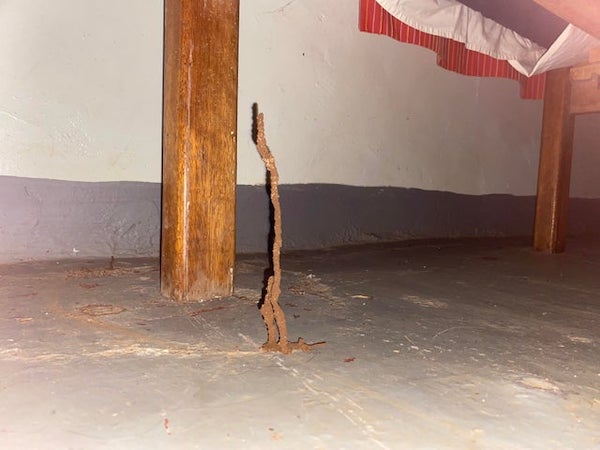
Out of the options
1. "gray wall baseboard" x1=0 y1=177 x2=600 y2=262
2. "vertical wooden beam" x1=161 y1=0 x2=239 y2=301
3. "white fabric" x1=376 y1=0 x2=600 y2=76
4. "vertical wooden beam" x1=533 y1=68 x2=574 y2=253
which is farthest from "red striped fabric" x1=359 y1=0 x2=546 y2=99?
"vertical wooden beam" x1=161 y1=0 x2=239 y2=301

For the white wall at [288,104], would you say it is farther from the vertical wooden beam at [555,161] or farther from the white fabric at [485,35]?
the vertical wooden beam at [555,161]

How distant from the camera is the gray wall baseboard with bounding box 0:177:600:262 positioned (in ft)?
11.8

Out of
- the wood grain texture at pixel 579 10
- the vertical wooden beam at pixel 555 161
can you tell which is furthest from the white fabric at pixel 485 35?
the wood grain texture at pixel 579 10

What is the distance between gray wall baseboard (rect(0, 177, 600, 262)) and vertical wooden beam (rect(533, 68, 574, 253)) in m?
1.22

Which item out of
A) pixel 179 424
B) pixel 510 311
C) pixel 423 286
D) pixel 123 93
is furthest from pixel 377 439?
pixel 123 93

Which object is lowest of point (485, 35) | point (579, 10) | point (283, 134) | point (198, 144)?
point (198, 144)

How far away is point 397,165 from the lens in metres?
5.36

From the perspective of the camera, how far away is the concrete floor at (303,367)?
133 cm

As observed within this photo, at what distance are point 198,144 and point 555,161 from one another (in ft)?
11.6

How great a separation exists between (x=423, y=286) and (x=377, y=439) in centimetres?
206

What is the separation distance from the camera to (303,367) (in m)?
1.78

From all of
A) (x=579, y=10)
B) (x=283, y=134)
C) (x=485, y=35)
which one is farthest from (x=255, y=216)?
(x=579, y=10)

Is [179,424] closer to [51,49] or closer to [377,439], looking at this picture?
[377,439]

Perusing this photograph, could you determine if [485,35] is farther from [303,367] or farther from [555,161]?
[303,367]
